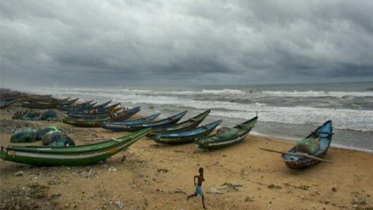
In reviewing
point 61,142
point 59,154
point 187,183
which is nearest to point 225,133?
point 187,183

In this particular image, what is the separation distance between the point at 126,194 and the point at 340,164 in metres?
8.50

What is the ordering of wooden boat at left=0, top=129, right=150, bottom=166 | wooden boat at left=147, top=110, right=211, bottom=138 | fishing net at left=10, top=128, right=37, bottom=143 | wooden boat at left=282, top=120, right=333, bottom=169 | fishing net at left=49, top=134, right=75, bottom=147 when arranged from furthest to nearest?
wooden boat at left=147, top=110, right=211, bottom=138 < fishing net at left=10, top=128, right=37, bottom=143 < fishing net at left=49, top=134, right=75, bottom=147 < wooden boat at left=282, top=120, right=333, bottom=169 < wooden boat at left=0, top=129, right=150, bottom=166

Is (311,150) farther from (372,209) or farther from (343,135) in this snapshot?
(343,135)

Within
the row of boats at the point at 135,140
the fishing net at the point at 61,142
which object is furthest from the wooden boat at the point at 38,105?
the fishing net at the point at 61,142

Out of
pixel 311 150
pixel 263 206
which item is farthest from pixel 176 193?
pixel 311 150

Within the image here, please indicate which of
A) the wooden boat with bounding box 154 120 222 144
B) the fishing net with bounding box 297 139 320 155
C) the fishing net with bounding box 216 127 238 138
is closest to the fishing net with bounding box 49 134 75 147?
the wooden boat with bounding box 154 120 222 144

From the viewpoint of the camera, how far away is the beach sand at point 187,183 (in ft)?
23.6

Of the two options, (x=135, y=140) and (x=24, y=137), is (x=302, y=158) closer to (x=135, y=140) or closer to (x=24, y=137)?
(x=135, y=140)

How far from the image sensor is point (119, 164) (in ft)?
33.8

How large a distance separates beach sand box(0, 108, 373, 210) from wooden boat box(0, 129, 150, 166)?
24cm

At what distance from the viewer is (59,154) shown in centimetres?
914

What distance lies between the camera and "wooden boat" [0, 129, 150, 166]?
340 inches

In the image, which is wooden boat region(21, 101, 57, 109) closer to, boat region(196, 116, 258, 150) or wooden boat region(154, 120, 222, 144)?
wooden boat region(154, 120, 222, 144)

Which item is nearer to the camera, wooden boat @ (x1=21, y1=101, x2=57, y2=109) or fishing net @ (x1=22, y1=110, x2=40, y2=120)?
fishing net @ (x1=22, y1=110, x2=40, y2=120)
